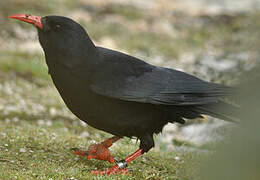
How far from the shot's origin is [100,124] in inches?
219

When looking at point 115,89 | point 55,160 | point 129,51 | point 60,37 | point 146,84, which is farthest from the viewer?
point 129,51

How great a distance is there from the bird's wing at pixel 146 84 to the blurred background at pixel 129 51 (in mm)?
428

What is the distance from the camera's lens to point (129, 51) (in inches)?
770

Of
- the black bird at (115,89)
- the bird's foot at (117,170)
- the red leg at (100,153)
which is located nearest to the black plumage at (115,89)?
the black bird at (115,89)

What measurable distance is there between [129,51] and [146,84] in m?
13.7

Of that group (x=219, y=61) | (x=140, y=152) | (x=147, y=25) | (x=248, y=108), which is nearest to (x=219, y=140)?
(x=248, y=108)

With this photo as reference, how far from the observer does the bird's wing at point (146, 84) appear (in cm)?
561

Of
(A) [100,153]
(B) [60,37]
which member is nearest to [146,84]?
(A) [100,153]

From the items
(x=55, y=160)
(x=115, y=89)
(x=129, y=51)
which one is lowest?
(x=55, y=160)

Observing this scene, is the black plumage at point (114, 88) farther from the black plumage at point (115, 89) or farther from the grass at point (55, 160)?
the grass at point (55, 160)

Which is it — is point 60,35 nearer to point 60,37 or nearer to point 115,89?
point 60,37

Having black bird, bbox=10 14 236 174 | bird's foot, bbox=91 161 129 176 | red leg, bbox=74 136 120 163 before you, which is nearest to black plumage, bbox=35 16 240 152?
black bird, bbox=10 14 236 174

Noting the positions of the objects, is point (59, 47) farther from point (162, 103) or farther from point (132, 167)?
point (132, 167)

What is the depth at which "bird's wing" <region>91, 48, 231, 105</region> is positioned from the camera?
5.61 metres
